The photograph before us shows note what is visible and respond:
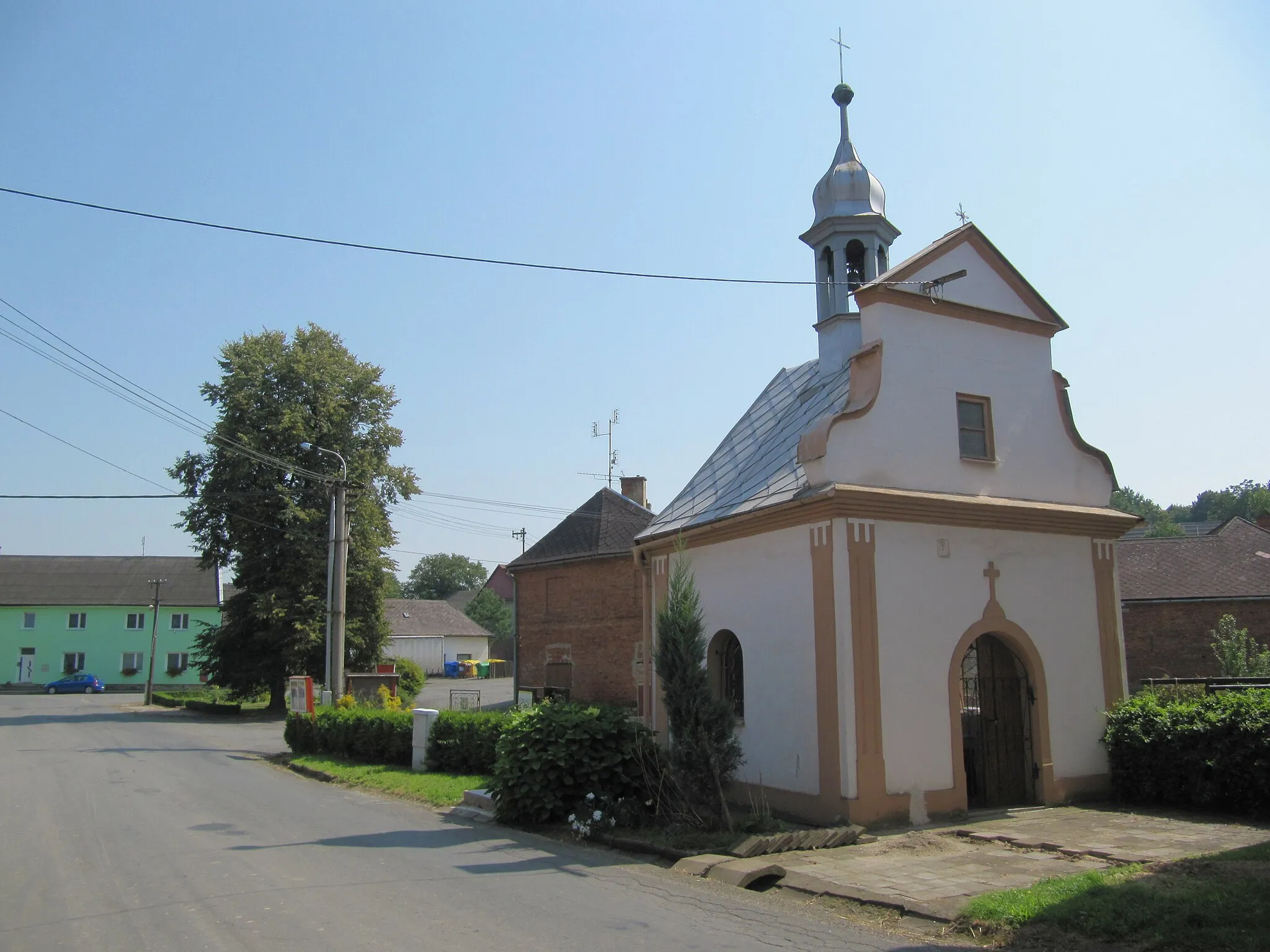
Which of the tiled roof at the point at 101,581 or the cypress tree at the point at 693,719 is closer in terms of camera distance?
the cypress tree at the point at 693,719

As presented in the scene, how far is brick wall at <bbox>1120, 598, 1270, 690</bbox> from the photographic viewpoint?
1106 inches

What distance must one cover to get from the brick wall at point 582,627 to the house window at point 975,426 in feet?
57.4

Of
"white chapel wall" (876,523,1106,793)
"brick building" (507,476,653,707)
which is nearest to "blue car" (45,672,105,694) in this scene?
"brick building" (507,476,653,707)

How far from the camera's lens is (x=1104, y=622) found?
14.4m

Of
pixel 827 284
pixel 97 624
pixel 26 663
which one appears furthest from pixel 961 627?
pixel 26 663

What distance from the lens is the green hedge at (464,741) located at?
691 inches

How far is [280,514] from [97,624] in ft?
121

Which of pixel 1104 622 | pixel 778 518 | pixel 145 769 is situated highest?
pixel 778 518

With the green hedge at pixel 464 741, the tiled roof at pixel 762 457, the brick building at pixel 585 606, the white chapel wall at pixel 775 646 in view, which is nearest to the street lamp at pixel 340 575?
the green hedge at pixel 464 741

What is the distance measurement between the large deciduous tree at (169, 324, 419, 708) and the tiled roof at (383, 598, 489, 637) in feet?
115

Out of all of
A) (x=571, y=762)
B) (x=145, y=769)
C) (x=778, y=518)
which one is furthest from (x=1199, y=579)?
(x=145, y=769)

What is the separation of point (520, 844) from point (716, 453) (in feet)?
28.1

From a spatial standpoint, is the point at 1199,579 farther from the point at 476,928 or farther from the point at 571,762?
the point at 476,928

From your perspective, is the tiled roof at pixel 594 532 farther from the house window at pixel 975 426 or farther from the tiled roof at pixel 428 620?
the tiled roof at pixel 428 620
